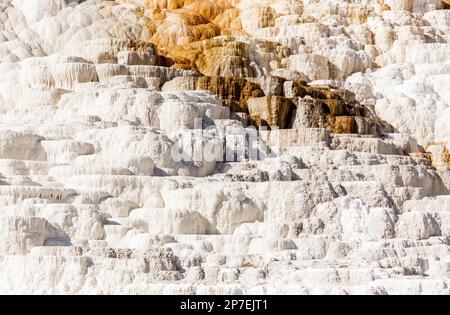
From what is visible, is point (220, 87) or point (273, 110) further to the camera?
point (220, 87)

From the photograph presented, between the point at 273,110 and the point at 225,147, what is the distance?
12.8 ft

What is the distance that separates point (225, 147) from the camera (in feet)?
84.8

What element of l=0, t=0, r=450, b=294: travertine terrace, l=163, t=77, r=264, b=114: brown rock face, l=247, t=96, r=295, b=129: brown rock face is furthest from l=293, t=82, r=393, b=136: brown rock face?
l=163, t=77, r=264, b=114: brown rock face

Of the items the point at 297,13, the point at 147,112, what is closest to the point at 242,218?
the point at 147,112

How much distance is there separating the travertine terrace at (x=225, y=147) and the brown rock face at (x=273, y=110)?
0.05 metres

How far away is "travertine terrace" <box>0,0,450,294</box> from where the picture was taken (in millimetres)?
18406

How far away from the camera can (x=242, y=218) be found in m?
22.2

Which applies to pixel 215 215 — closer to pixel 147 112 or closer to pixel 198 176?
pixel 198 176

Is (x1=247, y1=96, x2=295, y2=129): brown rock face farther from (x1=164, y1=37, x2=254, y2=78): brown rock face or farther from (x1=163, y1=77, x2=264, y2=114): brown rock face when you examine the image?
(x1=164, y1=37, x2=254, y2=78): brown rock face

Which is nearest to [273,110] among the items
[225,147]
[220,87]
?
[220,87]

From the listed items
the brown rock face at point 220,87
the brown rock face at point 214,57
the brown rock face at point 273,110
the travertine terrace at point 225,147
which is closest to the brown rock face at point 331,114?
the travertine terrace at point 225,147

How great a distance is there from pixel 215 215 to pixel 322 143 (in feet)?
20.2

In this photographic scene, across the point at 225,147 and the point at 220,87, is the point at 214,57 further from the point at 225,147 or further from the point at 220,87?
the point at 225,147

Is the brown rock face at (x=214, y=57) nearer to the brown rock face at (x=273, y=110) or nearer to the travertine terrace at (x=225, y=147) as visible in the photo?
the travertine terrace at (x=225, y=147)
